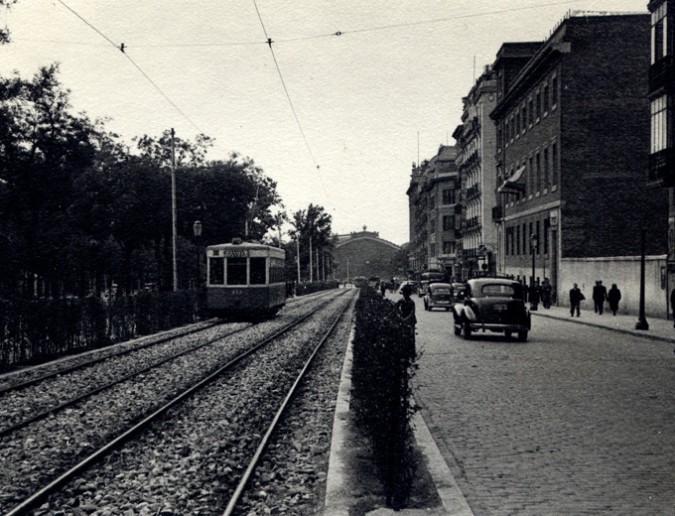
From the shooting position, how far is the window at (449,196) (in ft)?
349

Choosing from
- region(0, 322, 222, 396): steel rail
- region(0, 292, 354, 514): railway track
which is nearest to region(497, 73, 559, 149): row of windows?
region(0, 322, 222, 396): steel rail

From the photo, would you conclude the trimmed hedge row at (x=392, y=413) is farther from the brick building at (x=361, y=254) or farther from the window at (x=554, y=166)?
the brick building at (x=361, y=254)

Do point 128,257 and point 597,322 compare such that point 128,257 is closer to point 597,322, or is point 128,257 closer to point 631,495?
point 597,322

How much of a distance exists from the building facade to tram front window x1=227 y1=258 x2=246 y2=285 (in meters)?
38.3

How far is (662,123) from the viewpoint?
32.2 metres

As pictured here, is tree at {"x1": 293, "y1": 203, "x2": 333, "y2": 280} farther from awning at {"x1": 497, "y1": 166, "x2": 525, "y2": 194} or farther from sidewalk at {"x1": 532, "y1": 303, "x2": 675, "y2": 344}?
sidewalk at {"x1": 532, "y1": 303, "x2": 675, "y2": 344}

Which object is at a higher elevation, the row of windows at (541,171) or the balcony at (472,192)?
the balcony at (472,192)

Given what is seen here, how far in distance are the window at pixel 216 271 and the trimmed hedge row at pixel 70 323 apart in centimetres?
216

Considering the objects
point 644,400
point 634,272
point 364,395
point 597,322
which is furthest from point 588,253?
point 364,395

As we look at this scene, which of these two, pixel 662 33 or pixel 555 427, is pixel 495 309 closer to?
pixel 555 427

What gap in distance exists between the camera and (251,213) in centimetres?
5353

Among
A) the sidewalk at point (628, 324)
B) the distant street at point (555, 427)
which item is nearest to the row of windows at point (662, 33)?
the sidewalk at point (628, 324)

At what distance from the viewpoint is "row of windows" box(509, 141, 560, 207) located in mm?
47000

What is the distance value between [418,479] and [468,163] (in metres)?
76.4
